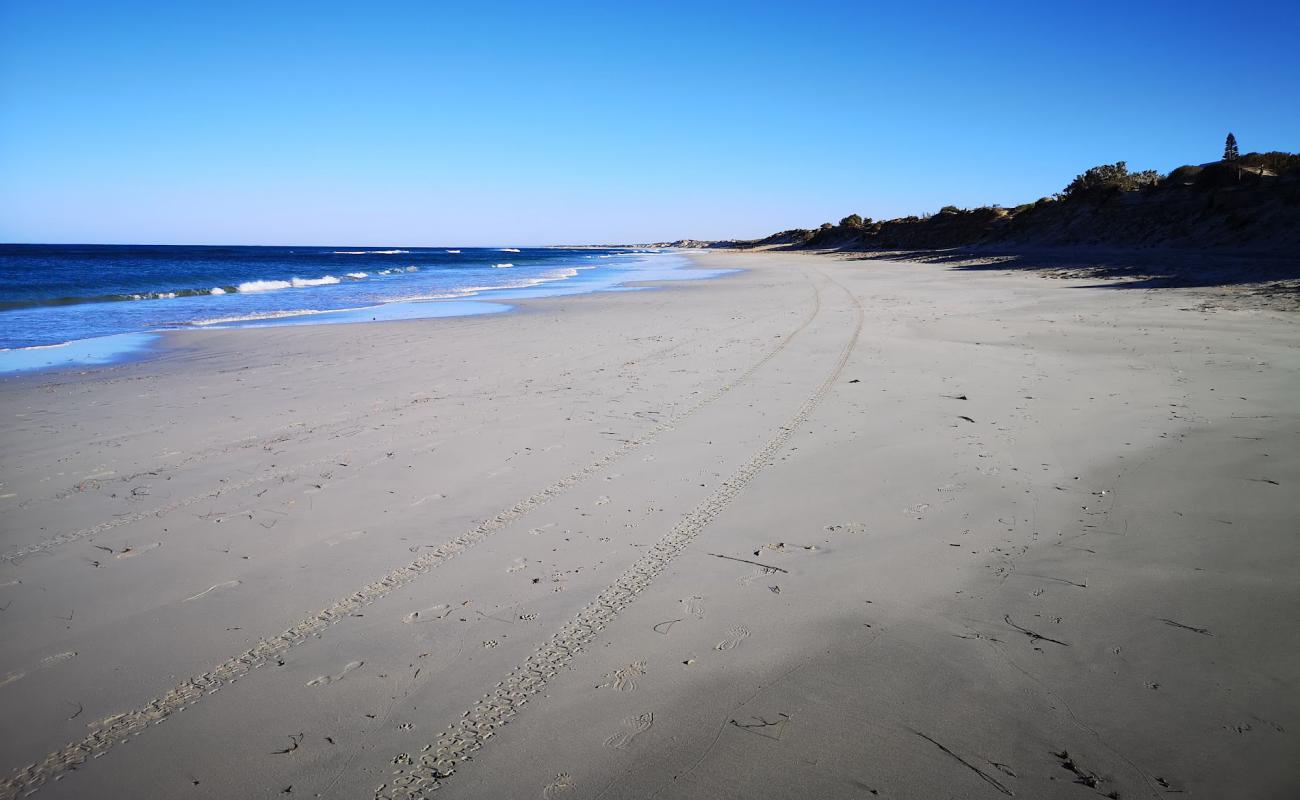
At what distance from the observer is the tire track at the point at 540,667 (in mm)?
2299

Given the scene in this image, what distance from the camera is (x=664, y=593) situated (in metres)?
3.39

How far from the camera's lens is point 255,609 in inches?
131

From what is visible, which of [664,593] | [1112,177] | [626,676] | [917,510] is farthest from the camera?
[1112,177]

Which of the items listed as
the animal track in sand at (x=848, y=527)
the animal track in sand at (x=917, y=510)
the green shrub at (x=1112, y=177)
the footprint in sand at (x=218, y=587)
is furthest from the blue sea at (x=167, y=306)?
the green shrub at (x=1112, y=177)

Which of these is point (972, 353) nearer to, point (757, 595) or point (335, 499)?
point (757, 595)

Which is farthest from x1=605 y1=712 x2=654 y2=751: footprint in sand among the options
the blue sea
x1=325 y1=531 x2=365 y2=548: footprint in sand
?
the blue sea

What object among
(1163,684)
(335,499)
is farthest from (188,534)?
(1163,684)

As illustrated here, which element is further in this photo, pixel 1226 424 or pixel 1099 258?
pixel 1099 258

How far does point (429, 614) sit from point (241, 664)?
0.80 metres

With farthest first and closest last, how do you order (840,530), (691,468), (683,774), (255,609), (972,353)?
(972,353)
(691,468)
(840,530)
(255,609)
(683,774)

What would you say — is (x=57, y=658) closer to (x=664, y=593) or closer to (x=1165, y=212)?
(x=664, y=593)

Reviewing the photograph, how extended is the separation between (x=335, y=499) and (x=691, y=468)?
8.54 feet

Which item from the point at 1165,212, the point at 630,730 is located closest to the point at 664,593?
the point at 630,730

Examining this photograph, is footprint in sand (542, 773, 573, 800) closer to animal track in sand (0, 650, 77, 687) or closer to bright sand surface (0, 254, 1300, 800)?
bright sand surface (0, 254, 1300, 800)
